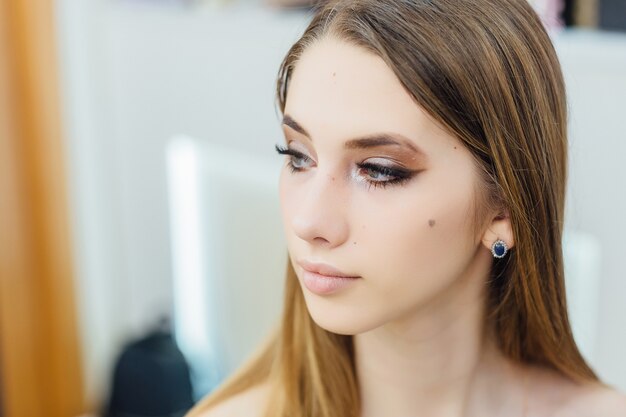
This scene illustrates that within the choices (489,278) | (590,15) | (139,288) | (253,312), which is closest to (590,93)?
(590,15)

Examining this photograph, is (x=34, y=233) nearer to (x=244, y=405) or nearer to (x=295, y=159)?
(x=244, y=405)

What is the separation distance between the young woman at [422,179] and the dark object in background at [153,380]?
1.26m

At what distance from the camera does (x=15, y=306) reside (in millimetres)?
2631

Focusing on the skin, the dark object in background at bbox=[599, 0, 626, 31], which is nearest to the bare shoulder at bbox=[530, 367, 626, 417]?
the skin

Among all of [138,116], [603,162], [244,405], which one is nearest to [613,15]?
[603,162]

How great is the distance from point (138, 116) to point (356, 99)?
64.7 inches

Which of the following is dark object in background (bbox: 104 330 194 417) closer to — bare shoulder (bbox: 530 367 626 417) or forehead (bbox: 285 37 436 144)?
bare shoulder (bbox: 530 367 626 417)

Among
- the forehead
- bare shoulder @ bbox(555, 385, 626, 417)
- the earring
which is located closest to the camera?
the forehead

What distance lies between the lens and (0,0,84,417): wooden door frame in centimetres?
247

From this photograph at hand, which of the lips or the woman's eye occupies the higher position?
the woman's eye

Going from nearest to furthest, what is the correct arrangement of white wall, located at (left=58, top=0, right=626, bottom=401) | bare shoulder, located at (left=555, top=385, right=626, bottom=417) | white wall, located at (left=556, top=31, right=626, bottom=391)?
bare shoulder, located at (left=555, top=385, right=626, bottom=417)
white wall, located at (left=556, top=31, right=626, bottom=391)
white wall, located at (left=58, top=0, right=626, bottom=401)

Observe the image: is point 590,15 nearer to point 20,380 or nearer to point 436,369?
point 436,369

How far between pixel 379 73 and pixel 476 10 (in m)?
0.13

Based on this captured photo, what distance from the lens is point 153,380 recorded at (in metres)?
2.36
